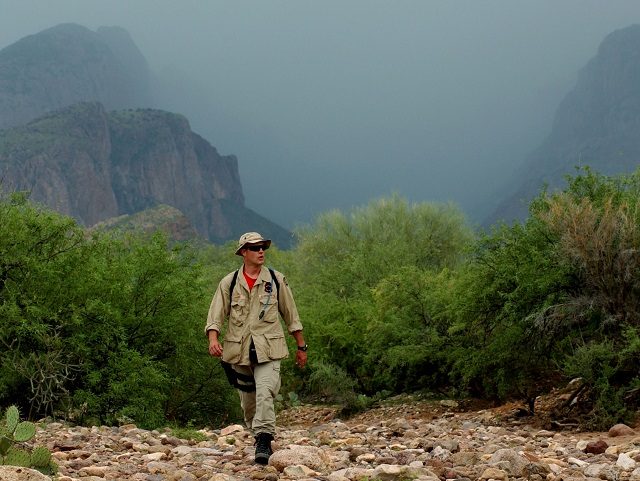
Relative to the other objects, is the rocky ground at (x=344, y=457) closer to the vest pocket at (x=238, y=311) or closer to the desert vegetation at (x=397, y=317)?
the vest pocket at (x=238, y=311)

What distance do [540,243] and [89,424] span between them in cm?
919

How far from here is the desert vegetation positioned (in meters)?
12.8

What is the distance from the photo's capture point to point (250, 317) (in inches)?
303

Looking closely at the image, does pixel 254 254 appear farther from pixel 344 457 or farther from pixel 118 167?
pixel 118 167

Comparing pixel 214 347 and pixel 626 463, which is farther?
pixel 214 347

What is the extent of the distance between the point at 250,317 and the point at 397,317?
1296 centimetres

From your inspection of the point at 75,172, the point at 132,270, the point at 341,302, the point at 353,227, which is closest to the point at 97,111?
the point at 75,172

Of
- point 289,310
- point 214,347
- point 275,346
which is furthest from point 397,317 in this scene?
point 214,347

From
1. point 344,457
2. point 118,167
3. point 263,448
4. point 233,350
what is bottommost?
point 344,457

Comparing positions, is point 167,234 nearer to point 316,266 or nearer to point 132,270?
point 132,270

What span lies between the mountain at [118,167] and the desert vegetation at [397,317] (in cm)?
11197

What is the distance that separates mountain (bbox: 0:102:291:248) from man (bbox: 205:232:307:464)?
120 m

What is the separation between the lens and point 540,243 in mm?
15086

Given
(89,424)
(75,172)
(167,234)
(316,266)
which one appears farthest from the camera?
(75,172)
